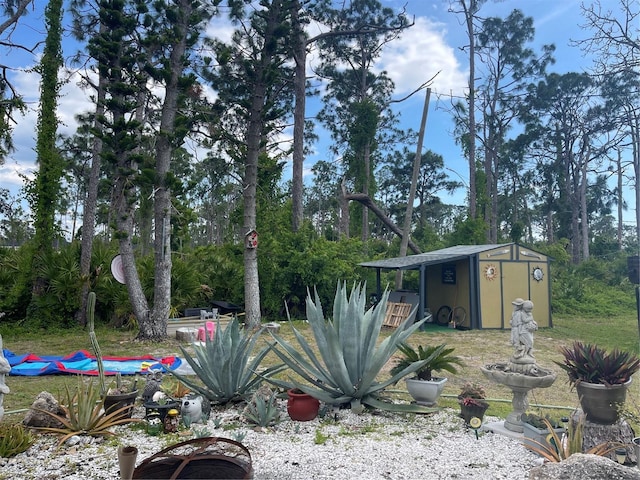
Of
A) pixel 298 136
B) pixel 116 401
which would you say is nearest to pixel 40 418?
pixel 116 401

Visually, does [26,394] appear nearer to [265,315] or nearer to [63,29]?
[265,315]

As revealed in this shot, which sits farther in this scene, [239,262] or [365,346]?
[239,262]

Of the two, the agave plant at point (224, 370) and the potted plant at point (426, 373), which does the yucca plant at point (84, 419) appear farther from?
the potted plant at point (426, 373)

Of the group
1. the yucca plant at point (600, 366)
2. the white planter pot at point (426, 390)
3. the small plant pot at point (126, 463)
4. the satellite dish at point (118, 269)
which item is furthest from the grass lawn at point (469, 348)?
the small plant pot at point (126, 463)

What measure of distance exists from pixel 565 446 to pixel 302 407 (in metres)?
2.05

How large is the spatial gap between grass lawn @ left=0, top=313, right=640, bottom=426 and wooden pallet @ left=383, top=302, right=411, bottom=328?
74cm

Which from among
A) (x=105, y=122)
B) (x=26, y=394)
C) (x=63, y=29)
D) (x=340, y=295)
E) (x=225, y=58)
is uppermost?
(x=63, y=29)

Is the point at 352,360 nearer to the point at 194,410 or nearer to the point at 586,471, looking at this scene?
the point at 194,410

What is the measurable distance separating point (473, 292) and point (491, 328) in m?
1.02

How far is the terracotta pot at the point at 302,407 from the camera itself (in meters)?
4.10

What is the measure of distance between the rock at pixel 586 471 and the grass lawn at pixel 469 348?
1480 millimetres

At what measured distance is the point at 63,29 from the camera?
11.6m

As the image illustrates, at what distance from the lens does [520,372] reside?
3.95m

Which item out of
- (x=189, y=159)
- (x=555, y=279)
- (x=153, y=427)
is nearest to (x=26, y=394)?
(x=153, y=427)
